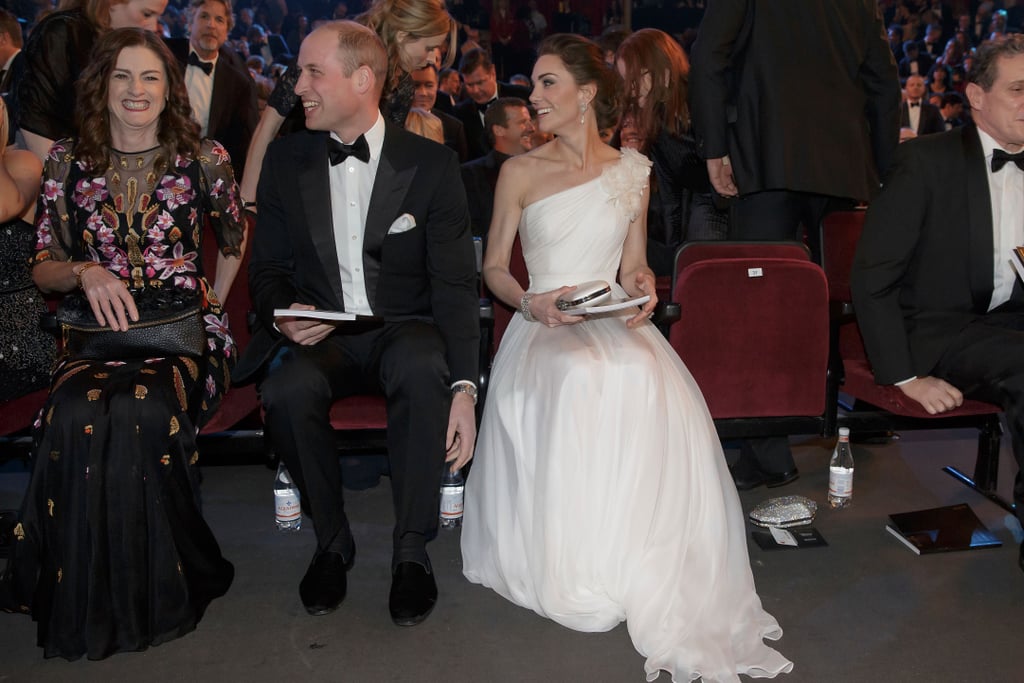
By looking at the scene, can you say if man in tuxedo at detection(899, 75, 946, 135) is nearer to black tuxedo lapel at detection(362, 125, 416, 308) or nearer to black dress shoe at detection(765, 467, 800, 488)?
black dress shoe at detection(765, 467, 800, 488)

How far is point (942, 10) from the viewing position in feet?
41.6

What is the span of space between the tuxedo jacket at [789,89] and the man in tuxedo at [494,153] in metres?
1.32

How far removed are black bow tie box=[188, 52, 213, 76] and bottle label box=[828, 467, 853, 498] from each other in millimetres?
3408

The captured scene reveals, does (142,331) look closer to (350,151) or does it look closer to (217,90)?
(350,151)

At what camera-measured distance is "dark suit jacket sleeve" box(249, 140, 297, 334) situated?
311cm

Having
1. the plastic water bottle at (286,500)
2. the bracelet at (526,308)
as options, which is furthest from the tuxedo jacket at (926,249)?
the plastic water bottle at (286,500)

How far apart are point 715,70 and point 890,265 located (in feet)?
3.12

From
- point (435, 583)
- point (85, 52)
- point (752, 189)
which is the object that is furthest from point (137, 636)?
point (752, 189)

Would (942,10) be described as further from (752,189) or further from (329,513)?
(329,513)

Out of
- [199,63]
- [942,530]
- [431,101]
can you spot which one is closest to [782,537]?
[942,530]

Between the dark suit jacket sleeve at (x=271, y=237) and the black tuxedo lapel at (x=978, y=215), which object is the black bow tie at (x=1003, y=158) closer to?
the black tuxedo lapel at (x=978, y=215)

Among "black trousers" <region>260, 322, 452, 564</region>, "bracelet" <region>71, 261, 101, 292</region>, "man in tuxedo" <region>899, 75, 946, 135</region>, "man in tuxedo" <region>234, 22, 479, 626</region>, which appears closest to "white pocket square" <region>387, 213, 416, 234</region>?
"man in tuxedo" <region>234, 22, 479, 626</region>

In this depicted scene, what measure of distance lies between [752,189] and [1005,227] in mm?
863

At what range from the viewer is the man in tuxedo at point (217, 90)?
4660mm
